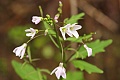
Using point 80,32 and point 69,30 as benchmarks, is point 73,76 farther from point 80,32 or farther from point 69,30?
point 80,32

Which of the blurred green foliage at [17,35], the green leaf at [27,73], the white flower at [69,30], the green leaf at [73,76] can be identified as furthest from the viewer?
the blurred green foliage at [17,35]

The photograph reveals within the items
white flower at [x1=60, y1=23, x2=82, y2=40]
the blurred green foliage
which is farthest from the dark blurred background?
white flower at [x1=60, y1=23, x2=82, y2=40]

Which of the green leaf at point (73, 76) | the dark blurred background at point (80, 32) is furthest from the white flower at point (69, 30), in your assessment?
the dark blurred background at point (80, 32)

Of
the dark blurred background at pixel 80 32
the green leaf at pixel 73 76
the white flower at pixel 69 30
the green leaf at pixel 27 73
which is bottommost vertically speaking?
the dark blurred background at pixel 80 32

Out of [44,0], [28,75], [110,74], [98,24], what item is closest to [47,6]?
[44,0]

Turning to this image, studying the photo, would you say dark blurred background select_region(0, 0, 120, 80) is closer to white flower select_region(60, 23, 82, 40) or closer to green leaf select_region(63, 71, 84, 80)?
green leaf select_region(63, 71, 84, 80)

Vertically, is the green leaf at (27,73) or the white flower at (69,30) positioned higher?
the white flower at (69,30)

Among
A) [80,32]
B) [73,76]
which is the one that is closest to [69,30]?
[73,76]

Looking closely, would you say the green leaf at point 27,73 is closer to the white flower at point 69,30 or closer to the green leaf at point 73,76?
the green leaf at point 73,76

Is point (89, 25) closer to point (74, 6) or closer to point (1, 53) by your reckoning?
point (74, 6)
